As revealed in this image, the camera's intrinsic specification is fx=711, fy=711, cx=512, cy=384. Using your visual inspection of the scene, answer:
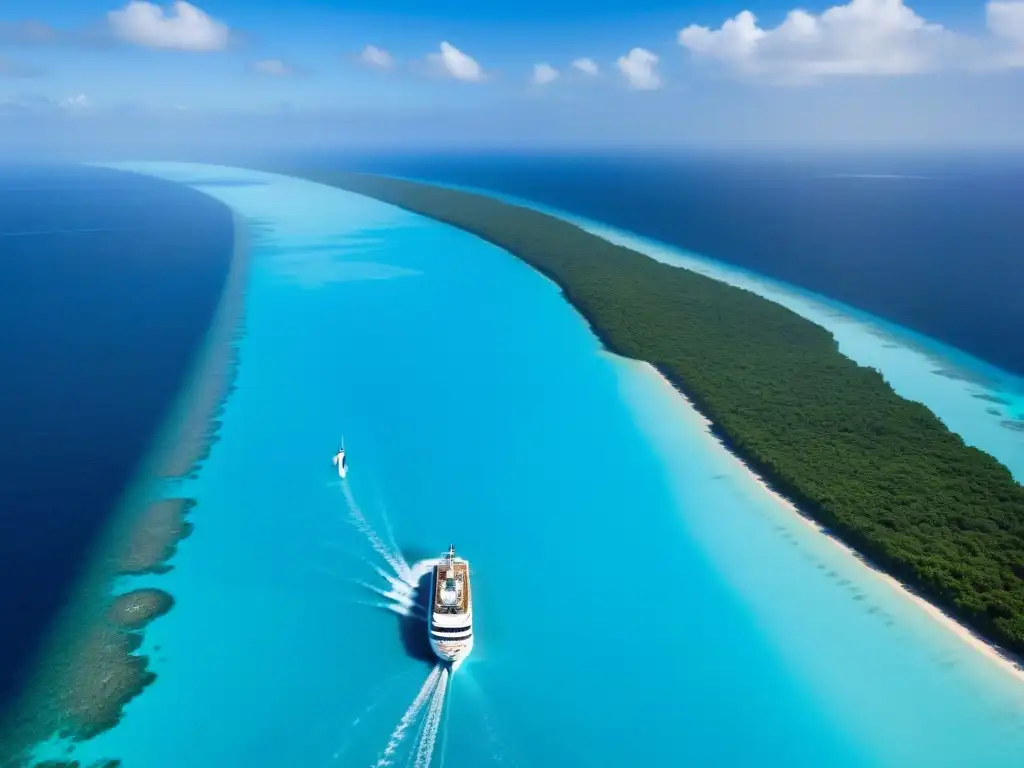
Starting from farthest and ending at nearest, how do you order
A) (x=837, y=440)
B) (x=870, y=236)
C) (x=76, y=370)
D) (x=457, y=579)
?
(x=870, y=236)
(x=76, y=370)
(x=837, y=440)
(x=457, y=579)

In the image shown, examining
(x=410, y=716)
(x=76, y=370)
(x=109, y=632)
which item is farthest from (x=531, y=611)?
(x=76, y=370)

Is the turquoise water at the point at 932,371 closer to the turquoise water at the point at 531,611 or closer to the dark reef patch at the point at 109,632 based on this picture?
the turquoise water at the point at 531,611

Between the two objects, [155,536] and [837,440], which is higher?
[837,440]

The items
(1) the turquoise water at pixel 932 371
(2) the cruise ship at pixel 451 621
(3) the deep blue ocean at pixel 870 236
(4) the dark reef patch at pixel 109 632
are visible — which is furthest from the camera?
(3) the deep blue ocean at pixel 870 236

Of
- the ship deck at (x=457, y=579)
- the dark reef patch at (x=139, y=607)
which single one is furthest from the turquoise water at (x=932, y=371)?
the dark reef patch at (x=139, y=607)

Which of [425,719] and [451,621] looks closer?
[425,719]

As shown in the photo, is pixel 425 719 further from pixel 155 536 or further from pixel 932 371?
pixel 932 371

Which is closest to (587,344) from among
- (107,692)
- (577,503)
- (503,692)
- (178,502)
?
(577,503)
